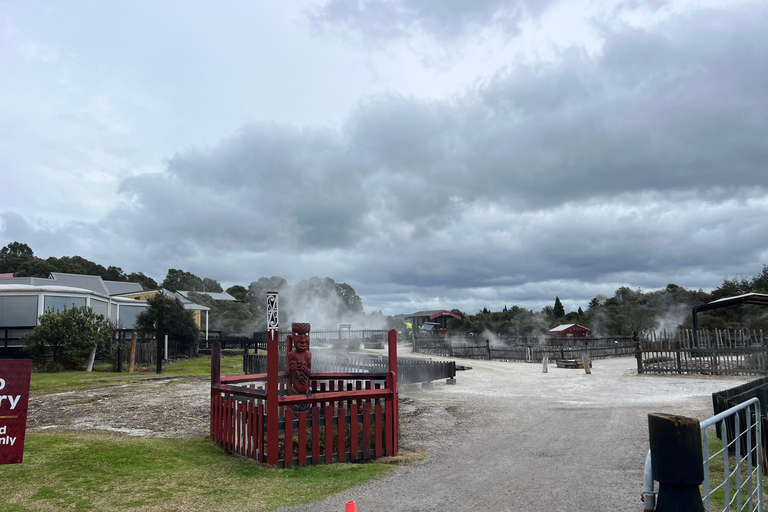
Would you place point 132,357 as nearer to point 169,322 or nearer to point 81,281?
point 169,322

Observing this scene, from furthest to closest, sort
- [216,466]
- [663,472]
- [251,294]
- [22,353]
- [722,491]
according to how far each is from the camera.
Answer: [251,294]
[22,353]
[216,466]
[722,491]
[663,472]

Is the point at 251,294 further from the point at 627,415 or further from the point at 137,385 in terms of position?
the point at 627,415

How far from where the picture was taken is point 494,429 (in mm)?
10125

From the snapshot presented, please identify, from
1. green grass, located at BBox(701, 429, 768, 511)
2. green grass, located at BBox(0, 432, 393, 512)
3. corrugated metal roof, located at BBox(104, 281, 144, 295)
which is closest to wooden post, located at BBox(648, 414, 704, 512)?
green grass, located at BBox(701, 429, 768, 511)

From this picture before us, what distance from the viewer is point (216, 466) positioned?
6.90 meters

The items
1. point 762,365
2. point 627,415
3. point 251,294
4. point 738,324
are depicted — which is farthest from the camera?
point 251,294

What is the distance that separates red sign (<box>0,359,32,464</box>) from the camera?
179 inches

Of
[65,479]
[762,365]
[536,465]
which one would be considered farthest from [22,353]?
[762,365]

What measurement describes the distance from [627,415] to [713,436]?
9.13 ft

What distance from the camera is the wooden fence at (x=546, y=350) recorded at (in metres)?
32.8

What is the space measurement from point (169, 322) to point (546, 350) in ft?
76.6

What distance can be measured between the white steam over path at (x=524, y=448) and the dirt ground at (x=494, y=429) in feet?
0.07

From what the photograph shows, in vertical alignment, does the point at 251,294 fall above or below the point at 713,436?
above

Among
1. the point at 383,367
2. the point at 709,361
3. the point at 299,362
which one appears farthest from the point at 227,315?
the point at 299,362
